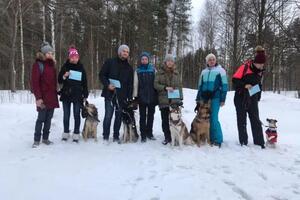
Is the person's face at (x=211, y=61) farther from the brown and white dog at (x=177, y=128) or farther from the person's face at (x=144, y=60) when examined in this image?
the person's face at (x=144, y=60)

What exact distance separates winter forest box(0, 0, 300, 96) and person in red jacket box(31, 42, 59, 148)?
28.7ft

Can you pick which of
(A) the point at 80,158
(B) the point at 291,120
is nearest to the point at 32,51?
(B) the point at 291,120

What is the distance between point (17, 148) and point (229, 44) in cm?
2771

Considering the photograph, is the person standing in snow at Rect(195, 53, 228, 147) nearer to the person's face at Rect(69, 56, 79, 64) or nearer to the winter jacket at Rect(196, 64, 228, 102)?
the winter jacket at Rect(196, 64, 228, 102)

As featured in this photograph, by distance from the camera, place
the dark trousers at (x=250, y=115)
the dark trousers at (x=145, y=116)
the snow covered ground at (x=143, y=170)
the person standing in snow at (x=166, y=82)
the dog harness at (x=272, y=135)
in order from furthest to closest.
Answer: the dark trousers at (x=145, y=116) < the person standing in snow at (x=166, y=82) < the dark trousers at (x=250, y=115) < the dog harness at (x=272, y=135) < the snow covered ground at (x=143, y=170)

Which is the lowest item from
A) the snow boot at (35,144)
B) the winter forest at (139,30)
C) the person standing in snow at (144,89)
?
the snow boot at (35,144)

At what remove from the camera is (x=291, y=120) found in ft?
37.3

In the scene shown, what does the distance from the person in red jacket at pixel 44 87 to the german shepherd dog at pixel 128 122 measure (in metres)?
1.35

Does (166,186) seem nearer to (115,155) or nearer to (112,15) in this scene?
(115,155)

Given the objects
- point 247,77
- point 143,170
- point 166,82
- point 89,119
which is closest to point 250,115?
point 247,77

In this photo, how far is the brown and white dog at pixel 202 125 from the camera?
721cm

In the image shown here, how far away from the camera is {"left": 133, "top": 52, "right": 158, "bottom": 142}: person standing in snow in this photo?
7.48m

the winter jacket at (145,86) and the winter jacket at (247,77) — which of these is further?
the winter jacket at (145,86)

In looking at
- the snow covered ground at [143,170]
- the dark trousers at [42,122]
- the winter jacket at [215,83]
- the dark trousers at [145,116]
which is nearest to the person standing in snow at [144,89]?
the dark trousers at [145,116]
